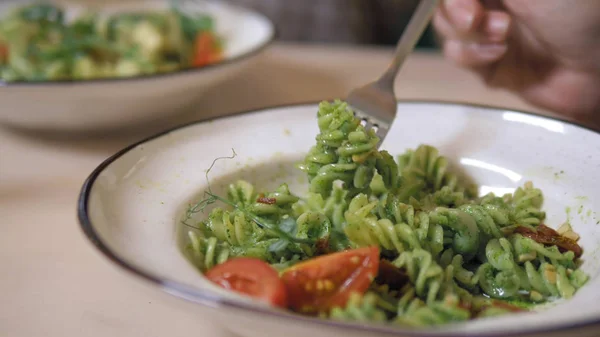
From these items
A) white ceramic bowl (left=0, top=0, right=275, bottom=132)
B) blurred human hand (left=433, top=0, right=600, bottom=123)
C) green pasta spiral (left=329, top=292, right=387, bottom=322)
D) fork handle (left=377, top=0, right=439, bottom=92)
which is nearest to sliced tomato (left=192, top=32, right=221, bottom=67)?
white ceramic bowl (left=0, top=0, right=275, bottom=132)

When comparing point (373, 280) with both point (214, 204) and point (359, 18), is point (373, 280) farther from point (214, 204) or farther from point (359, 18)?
point (359, 18)

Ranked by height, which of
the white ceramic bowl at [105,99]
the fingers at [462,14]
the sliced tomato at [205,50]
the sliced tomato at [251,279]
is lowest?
the sliced tomato at [205,50]

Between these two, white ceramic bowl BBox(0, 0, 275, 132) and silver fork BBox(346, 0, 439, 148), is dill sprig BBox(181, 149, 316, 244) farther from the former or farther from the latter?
white ceramic bowl BBox(0, 0, 275, 132)

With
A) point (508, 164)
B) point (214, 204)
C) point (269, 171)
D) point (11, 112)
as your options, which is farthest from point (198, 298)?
point (11, 112)

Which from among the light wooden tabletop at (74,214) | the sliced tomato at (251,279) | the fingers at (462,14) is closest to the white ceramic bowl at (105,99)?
the light wooden tabletop at (74,214)

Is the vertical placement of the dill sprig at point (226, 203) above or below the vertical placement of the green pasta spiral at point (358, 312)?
below

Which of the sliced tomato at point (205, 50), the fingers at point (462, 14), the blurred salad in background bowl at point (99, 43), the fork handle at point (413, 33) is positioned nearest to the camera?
the fork handle at point (413, 33)

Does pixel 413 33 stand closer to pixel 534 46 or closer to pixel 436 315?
pixel 534 46

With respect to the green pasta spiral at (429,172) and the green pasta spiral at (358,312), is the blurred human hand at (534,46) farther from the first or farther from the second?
the green pasta spiral at (358,312)
